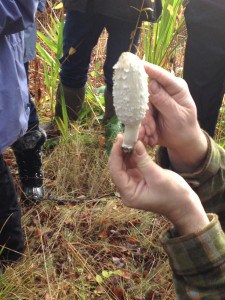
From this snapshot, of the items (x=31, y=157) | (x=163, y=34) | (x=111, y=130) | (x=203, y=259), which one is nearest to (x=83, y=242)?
(x=31, y=157)

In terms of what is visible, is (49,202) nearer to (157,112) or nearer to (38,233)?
(38,233)

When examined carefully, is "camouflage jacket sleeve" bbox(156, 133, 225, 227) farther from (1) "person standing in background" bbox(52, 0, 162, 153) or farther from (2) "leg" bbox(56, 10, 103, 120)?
(2) "leg" bbox(56, 10, 103, 120)

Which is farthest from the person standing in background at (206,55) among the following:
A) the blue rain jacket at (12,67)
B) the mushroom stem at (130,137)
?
the mushroom stem at (130,137)

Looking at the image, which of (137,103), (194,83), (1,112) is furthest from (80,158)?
(137,103)

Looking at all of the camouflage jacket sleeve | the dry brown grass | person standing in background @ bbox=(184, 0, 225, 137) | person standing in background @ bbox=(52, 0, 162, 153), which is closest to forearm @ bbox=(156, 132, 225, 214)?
the camouflage jacket sleeve

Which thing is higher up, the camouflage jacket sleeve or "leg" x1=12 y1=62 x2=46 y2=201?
the camouflage jacket sleeve

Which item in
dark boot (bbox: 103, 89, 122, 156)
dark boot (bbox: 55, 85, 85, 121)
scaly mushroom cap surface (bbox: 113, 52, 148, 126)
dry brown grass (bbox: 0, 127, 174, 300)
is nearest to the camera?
scaly mushroom cap surface (bbox: 113, 52, 148, 126)

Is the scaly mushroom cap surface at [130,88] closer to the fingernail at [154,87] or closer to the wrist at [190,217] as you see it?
the fingernail at [154,87]

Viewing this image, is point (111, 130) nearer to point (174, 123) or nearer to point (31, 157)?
point (31, 157)
